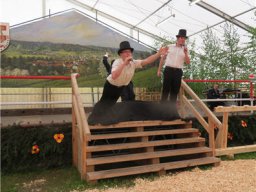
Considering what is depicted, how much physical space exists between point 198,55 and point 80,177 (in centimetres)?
1059

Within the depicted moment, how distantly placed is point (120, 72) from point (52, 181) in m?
1.84

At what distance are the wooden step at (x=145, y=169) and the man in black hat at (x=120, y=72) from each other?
100cm

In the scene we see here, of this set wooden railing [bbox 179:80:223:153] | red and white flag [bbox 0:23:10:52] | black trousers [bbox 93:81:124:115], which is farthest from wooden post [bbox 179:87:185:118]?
red and white flag [bbox 0:23:10:52]

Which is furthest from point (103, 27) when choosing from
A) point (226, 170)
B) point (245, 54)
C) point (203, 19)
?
point (226, 170)

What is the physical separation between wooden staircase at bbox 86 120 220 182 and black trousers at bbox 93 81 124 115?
31 cm

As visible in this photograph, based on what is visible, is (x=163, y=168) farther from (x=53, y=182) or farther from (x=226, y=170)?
(x=53, y=182)

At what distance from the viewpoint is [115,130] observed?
15.9 ft

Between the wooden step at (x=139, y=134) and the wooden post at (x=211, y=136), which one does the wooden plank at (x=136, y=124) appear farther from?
the wooden post at (x=211, y=136)

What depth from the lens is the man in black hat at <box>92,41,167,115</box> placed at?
4.15 meters

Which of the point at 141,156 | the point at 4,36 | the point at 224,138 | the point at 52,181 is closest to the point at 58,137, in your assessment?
the point at 52,181

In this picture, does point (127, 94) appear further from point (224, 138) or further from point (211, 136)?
point (224, 138)

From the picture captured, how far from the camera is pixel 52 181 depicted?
4.31 m

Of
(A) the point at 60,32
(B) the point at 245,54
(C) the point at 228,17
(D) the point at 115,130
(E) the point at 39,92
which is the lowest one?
(D) the point at 115,130

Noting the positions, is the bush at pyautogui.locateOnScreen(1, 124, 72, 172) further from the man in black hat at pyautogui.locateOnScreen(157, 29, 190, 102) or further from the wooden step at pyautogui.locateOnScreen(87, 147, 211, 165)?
the man in black hat at pyautogui.locateOnScreen(157, 29, 190, 102)
